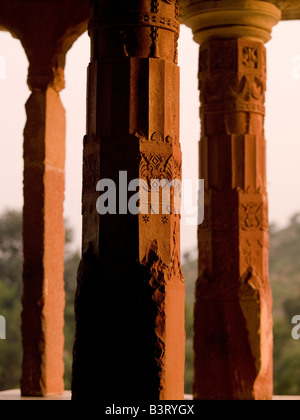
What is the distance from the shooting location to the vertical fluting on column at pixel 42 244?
12.6m

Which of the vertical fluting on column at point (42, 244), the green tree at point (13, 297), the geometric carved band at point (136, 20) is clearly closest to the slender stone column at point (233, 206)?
the vertical fluting on column at point (42, 244)

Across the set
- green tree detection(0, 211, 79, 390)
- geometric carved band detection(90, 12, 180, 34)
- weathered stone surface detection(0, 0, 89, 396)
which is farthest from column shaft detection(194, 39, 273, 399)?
green tree detection(0, 211, 79, 390)

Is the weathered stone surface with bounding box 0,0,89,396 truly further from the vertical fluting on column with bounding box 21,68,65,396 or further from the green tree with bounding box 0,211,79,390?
the green tree with bounding box 0,211,79,390

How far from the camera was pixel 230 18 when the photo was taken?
12.1 metres

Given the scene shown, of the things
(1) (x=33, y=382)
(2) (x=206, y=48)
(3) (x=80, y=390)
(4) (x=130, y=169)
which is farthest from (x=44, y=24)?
(3) (x=80, y=390)

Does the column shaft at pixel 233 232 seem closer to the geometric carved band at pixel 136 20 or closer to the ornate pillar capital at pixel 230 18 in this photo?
the ornate pillar capital at pixel 230 18

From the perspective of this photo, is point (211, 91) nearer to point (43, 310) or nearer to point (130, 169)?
point (43, 310)

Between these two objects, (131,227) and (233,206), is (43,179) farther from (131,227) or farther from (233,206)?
(131,227)

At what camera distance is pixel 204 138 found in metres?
12.6

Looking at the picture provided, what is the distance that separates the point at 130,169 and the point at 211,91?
4487 mm

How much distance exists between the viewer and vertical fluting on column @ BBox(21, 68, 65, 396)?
12.6 meters

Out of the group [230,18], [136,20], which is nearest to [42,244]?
Result: [230,18]

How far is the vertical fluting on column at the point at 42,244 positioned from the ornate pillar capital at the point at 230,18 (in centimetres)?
168
